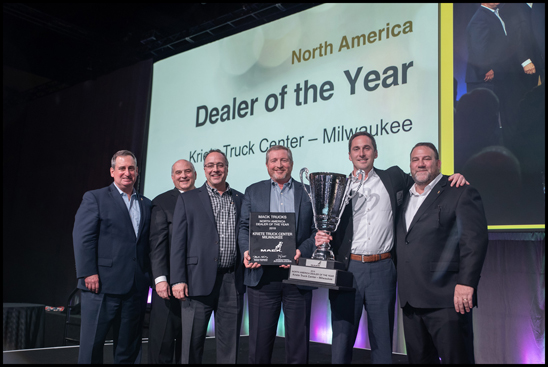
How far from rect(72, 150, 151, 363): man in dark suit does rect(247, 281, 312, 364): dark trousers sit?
2.46 feet

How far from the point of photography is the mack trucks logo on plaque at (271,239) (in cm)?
227

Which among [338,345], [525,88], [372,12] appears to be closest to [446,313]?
[338,345]

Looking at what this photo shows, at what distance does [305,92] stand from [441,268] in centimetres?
247

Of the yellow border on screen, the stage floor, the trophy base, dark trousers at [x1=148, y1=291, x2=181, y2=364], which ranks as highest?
the yellow border on screen

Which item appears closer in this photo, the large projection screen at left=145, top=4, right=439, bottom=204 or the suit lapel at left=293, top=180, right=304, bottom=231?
the suit lapel at left=293, top=180, right=304, bottom=231

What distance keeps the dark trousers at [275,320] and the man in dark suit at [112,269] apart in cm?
75

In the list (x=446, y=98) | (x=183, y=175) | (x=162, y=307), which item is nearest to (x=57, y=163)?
(x=183, y=175)

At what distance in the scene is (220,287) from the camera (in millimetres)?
2504

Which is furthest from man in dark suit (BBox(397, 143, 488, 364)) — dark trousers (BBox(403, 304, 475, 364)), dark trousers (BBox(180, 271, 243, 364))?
dark trousers (BBox(180, 271, 243, 364))

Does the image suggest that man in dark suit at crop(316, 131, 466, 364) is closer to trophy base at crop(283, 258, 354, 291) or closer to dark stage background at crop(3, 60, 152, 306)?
trophy base at crop(283, 258, 354, 291)

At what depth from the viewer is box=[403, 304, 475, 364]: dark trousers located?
215cm

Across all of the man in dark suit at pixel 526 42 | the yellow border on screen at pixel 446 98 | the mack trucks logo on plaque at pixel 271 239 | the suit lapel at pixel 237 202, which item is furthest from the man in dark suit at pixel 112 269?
the man in dark suit at pixel 526 42

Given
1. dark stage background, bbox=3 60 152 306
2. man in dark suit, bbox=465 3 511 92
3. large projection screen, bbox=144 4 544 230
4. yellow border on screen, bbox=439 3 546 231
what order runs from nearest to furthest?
man in dark suit, bbox=465 3 511 92
yellow border on screen, bbox=439 3 546 231
large projection screen, bbox=144 4 544 230
dark stage background, bbox=3 60 152 306

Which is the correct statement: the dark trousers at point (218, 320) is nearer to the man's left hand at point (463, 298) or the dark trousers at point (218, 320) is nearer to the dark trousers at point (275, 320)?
the dark trousers at point (275, 320)
